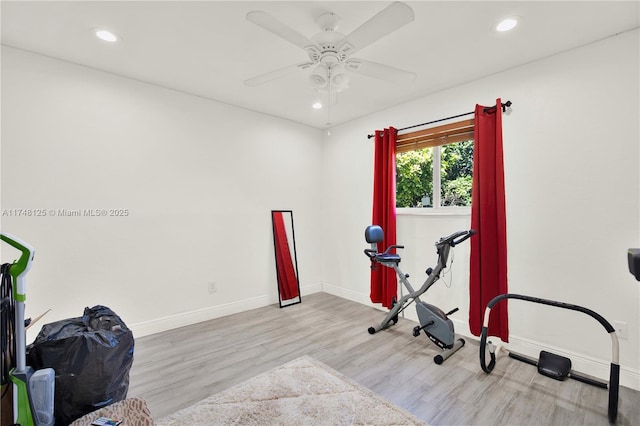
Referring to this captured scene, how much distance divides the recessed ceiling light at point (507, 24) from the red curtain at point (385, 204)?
1.51m

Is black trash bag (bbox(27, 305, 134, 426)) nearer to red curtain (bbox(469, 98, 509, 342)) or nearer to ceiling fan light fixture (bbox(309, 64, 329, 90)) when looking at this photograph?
ceiling fan light fixture (bbox(309, 64, 329, 90))

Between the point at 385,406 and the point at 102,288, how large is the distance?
2.70 m

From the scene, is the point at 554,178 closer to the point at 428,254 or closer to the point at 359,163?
the point at 428,254

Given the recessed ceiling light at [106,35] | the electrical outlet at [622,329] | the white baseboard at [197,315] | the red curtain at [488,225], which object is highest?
the recessed ceiling light at [106,35]

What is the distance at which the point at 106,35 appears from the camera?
2.17 m

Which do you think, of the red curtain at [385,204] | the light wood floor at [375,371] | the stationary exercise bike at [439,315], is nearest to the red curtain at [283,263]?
the light wood floor at [375,371]

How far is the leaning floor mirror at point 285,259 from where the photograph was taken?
13.1 ft

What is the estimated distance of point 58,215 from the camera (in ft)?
8.39

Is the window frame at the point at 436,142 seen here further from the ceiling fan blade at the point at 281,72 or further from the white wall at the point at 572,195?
the ceiling fan blade at the point at 281,72

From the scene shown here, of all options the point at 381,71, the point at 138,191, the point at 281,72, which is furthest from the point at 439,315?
the point at 138,191

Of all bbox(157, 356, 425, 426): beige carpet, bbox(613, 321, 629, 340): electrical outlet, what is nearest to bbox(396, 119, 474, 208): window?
bbox(613, 321, 629, 340): electrical outlet

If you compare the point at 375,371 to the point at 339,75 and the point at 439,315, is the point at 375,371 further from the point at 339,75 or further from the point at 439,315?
the point at 339,75

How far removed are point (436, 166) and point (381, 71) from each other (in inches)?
66.3

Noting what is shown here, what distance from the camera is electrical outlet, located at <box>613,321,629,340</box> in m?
2.12
